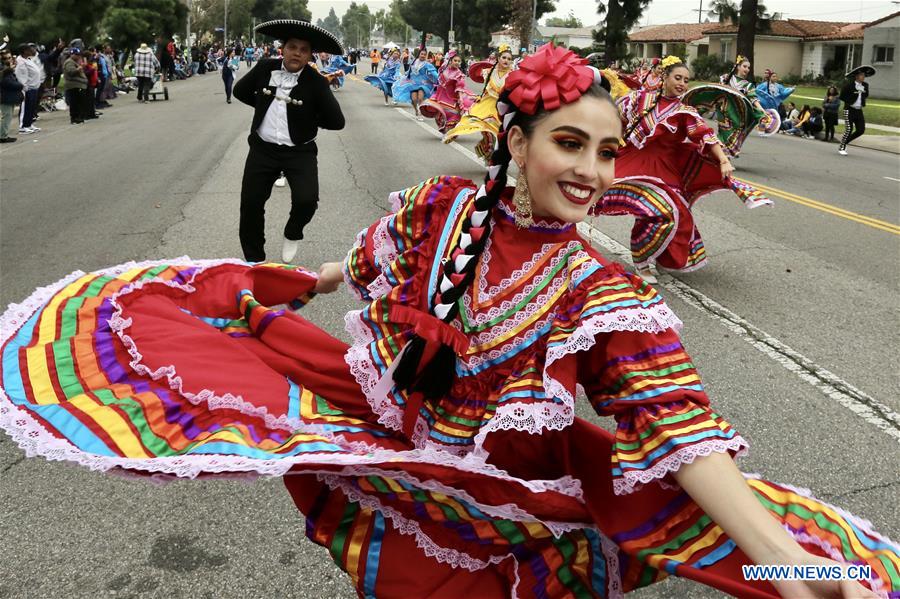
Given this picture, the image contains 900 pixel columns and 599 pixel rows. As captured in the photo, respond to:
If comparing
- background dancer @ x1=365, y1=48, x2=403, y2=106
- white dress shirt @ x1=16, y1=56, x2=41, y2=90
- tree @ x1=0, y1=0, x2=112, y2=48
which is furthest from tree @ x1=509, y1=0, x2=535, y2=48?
white dress shirt @ x1=16, y1=56, x2=41, y2=90

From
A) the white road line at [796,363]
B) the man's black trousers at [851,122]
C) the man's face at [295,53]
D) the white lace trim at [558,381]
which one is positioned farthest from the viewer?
the man's black trousers at [851,122]

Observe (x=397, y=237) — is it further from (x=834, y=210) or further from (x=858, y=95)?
(x=858, y=95)

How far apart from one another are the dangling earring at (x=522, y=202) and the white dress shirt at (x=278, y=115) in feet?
14.5

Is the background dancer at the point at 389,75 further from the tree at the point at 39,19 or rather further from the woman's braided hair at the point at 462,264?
the woman's braided hair at the point at 462,264

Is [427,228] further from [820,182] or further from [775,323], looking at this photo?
[820,182]

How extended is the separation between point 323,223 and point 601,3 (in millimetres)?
46277

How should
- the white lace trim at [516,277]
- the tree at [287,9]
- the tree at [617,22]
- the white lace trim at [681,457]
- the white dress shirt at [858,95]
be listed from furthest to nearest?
the tree at [287,9]
the tree at [617,22]
the white dress shirt at [858,95]
the white lace trim at [516,277]
the white lace trim at [681,457]

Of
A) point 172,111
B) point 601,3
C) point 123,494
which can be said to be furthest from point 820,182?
point 601,3

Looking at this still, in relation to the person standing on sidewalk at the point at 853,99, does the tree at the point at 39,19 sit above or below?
above

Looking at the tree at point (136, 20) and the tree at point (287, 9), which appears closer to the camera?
the tree at point (136, 20)

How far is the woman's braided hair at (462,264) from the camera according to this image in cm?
210

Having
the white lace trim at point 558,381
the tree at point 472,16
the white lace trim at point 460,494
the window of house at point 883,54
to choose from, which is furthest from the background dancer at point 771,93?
the tree at point 472,16

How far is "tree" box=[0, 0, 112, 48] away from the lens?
84.2 ft

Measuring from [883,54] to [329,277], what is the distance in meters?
50.6
